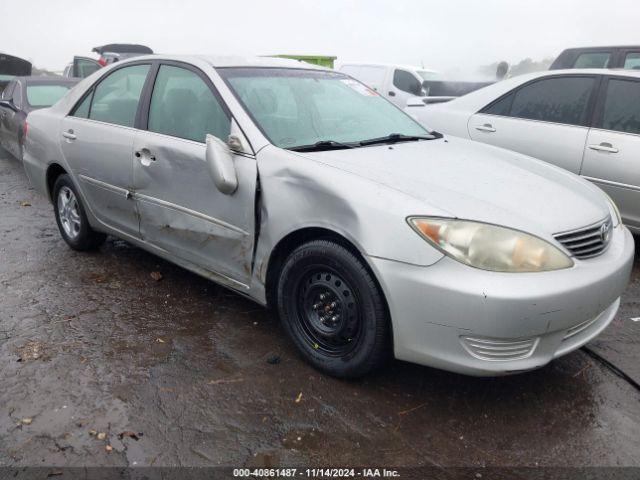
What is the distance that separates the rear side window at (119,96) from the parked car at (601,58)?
513cm

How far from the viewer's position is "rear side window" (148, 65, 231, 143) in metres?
3.18

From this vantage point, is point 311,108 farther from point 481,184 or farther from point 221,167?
point 481,184

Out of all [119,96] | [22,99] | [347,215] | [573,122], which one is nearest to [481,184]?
[347,215]

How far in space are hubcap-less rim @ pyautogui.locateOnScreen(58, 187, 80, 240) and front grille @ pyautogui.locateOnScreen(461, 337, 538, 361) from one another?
10.7 feet

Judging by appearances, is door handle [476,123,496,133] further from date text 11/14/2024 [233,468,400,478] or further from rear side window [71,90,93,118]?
date text 11/14/2024 [233,468,400,478]

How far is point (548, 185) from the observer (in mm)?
2900

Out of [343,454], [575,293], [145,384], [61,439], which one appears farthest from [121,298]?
[575,293]

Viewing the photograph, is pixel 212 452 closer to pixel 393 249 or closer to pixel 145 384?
pixel 145 384

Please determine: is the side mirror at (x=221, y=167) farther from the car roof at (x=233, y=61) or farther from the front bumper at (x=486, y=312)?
the front bumper at (x=486, y=312)

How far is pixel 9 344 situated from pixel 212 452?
1.51 m

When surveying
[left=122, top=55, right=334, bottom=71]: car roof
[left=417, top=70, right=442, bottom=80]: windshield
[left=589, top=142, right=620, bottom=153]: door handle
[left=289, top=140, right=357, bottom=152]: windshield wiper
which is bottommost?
[left=417, top=70, right=442, bottom=80]: windshield

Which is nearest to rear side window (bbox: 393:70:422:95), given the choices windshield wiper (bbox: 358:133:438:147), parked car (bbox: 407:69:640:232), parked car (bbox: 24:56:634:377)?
parked car (bbox: 407:69:640:232)

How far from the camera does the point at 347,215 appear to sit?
8.24ft

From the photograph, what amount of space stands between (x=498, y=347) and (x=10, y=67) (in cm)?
1392
